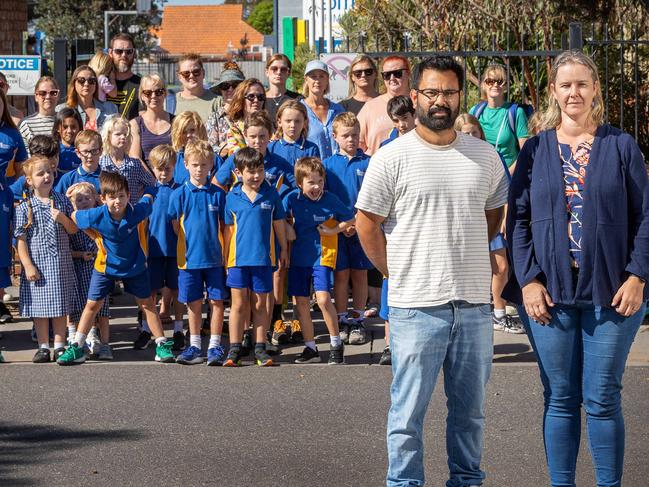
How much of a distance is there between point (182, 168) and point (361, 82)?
80.3 inches

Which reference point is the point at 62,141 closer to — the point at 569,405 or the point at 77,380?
the point at 77,380

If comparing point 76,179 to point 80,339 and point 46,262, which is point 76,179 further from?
point 80,339

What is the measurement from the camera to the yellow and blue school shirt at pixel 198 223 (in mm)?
8195

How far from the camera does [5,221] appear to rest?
8703 mm

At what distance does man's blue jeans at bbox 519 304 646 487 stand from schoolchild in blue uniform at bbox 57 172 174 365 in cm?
392

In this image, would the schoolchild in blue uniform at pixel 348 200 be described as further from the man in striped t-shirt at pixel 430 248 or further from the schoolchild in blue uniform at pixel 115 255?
the man in striped t-shirt at pixel 430 248

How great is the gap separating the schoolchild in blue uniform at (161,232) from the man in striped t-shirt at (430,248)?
402 cm

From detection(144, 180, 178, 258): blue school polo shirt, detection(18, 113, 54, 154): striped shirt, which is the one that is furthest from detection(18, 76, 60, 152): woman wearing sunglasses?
detection(144, 180, 178, 258): blue school polo shirt

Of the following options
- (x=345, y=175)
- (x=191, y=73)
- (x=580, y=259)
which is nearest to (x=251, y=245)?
(x=345, y=175)

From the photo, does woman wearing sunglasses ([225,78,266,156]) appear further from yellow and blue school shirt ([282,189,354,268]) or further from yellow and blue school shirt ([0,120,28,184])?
yellow and blue school shirt ([0,120,28,184])

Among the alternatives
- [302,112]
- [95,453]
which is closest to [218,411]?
[95,453]

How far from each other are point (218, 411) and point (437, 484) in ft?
5.61

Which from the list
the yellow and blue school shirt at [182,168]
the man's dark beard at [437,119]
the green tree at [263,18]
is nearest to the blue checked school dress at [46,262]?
the yellow and blue school shirt at [182,168]

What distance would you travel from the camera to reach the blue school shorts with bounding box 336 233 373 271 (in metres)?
8.80
